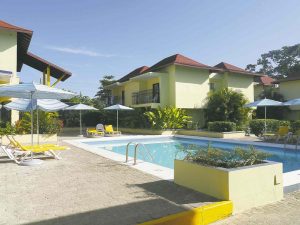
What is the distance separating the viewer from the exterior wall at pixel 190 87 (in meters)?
26.9

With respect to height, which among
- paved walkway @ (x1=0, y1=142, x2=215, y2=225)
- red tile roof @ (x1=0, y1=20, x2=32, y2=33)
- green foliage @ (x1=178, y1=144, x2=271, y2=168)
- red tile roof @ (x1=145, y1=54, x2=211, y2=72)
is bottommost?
paved walkway @ (x1=0, y1=142, x2=215, y2=225)

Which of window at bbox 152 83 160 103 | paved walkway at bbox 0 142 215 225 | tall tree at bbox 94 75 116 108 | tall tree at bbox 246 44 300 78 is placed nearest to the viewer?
paved walkway at bbox 0 142 215 225

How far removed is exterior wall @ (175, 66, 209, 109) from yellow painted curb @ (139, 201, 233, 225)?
21526 millimetres

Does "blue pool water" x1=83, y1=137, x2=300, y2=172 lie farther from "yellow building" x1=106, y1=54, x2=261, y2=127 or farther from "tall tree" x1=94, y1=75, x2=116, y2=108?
"tall tree" x1=94, y1=75, x2=116, y2=108

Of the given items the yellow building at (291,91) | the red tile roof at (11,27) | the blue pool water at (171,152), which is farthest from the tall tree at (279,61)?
the red tile roof at (11,27)

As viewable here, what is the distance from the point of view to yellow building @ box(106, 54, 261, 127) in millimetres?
26875

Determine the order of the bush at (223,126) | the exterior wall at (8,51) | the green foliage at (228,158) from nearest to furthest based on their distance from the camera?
the green foliage at (228,158) → the exterior wall at (8,51) → the bush at (223,126)

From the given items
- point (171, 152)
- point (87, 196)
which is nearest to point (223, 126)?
point (171, 152)

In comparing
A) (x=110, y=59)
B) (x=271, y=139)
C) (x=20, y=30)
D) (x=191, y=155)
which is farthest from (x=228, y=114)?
(x=191, y=155)

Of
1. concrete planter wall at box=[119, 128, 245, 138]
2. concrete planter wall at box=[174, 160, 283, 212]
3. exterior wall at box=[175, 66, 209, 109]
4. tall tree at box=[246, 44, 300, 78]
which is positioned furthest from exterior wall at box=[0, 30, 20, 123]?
tall tree at box=[246, 44, 300, 78]

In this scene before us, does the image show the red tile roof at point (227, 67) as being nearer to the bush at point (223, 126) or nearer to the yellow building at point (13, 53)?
the bush at point (223, 126)

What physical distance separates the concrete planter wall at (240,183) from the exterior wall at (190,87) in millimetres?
20478

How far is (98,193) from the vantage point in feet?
20.2

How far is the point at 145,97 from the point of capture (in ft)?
95.4
